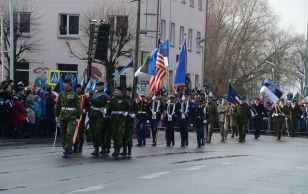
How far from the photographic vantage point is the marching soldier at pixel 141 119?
25.8 m

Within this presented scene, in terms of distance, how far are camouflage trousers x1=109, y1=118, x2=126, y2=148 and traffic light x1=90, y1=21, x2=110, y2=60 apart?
25.3ft

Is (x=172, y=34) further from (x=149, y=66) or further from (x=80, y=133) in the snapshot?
(x=80, y=133)

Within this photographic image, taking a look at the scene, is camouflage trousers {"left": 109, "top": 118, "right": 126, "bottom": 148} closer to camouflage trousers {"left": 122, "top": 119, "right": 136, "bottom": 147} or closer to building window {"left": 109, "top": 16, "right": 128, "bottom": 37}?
camouflage trousers {"left": 122, "top": 119, "right": 136, "bottom": 147}

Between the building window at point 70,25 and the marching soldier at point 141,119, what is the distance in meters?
24.1

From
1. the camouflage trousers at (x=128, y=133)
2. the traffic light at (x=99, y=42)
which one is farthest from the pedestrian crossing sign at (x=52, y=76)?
the camouflage trousers at (x=128, y=133)

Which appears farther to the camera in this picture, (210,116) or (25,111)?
(210,116)

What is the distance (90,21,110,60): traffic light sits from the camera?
2702 centimetres

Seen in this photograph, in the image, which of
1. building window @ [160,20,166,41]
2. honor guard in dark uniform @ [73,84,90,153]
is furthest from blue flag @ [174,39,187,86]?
building window @ [160,20,166,41]

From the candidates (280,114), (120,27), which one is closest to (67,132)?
(280,114)

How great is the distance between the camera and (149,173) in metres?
15.1

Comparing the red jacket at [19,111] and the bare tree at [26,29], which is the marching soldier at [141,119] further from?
the bare tree at [26,29]

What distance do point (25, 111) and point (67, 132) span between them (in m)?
6.78

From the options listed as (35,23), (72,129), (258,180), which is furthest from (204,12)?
(258,180)

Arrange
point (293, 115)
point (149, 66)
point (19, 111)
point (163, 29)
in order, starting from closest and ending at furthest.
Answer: point (19, 111) < point (149, 66) < point (293, 115) < point (163, 29)
